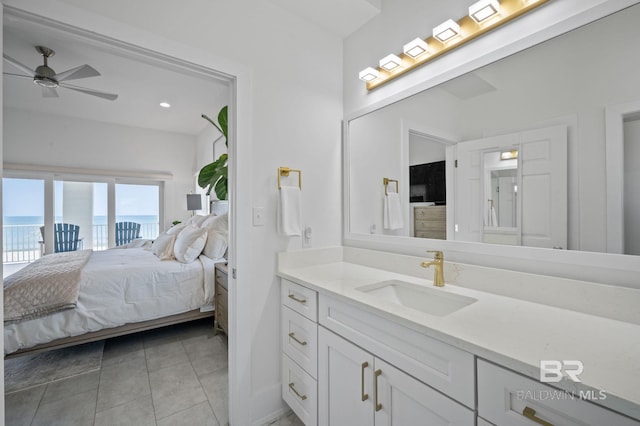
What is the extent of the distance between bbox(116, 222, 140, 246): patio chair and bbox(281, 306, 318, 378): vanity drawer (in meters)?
4.94

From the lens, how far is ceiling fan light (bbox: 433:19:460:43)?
1337 millimetres

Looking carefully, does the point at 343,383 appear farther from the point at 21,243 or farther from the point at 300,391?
the point at 21,243

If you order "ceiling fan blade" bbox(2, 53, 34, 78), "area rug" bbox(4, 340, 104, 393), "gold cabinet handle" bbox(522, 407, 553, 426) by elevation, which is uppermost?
"ceiling fan blade" bbox(2, 53, 34, 78)

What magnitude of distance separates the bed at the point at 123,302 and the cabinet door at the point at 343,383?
6.04 ft

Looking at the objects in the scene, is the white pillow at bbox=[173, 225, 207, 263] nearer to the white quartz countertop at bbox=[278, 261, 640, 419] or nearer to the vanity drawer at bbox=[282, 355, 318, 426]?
the vanity drawer at bbox=[282, 355, 318, 426]

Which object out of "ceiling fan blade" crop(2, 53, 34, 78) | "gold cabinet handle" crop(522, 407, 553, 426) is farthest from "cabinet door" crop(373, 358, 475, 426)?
"ceiling fan blade" crop(2, 53, 34, 78)

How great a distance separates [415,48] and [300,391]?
201 cm

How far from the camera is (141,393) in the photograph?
1923 mm

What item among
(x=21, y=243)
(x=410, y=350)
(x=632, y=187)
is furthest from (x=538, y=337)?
(x=21, y=243)

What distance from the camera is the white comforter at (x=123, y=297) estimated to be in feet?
6.88

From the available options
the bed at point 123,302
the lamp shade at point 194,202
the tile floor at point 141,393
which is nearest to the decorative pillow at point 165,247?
the bed at point 123,302

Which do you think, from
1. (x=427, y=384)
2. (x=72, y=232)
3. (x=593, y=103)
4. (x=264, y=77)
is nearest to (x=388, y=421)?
(x=427, y=384)

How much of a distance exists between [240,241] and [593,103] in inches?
66.1

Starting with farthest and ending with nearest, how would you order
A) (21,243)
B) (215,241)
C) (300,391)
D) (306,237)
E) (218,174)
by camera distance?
(21,243) → (215,241) → (218,174) → (306,237) → (300,391)
